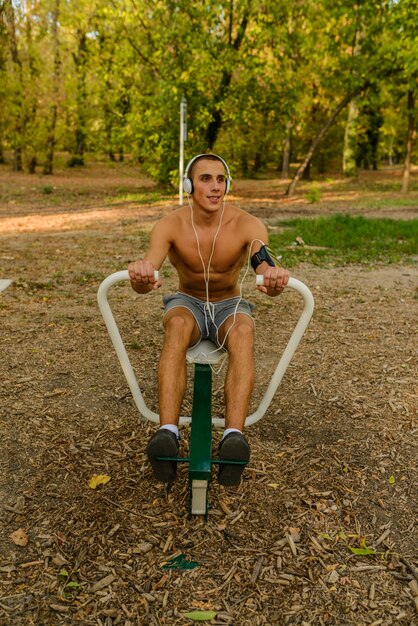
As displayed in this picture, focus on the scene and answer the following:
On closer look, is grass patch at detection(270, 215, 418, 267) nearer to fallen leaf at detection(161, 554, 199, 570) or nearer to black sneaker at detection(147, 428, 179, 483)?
black sneaker at detection(147, 428, 179, 483)

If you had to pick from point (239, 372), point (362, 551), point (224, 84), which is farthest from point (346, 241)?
point (224, 84)

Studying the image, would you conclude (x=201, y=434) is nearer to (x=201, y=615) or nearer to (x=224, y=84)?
(x=201, y=615)

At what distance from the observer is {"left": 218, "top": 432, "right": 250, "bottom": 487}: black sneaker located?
7.78ft

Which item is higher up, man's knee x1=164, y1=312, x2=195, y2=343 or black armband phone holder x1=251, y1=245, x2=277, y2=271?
black armband phone holder x1=251, y1=245, x2=277, y2=271

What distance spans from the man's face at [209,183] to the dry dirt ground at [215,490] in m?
1.32

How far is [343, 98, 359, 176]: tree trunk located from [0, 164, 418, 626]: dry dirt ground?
1960 centimetres

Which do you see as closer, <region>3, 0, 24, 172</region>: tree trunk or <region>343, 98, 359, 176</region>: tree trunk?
<region>3, 0, 24, 172</region>: tree trunk

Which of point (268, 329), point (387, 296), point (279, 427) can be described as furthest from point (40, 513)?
point (387, 296)

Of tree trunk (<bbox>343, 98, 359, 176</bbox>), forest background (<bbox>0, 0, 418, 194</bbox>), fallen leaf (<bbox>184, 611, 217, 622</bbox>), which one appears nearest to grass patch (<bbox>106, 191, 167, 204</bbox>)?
forest background (<bbox>0, 0, 418, 194</bbox>)

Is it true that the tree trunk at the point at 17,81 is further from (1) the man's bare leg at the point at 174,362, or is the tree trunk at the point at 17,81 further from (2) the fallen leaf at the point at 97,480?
(2) the fallen leaf at the point at 97,480

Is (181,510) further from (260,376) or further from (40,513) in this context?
(260,376)

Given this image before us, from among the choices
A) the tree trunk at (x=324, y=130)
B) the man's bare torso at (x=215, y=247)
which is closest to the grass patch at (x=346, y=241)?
the man's bare torso at (x=215, y=247)

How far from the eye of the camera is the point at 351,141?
77.0 feet

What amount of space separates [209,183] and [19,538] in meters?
1.91
